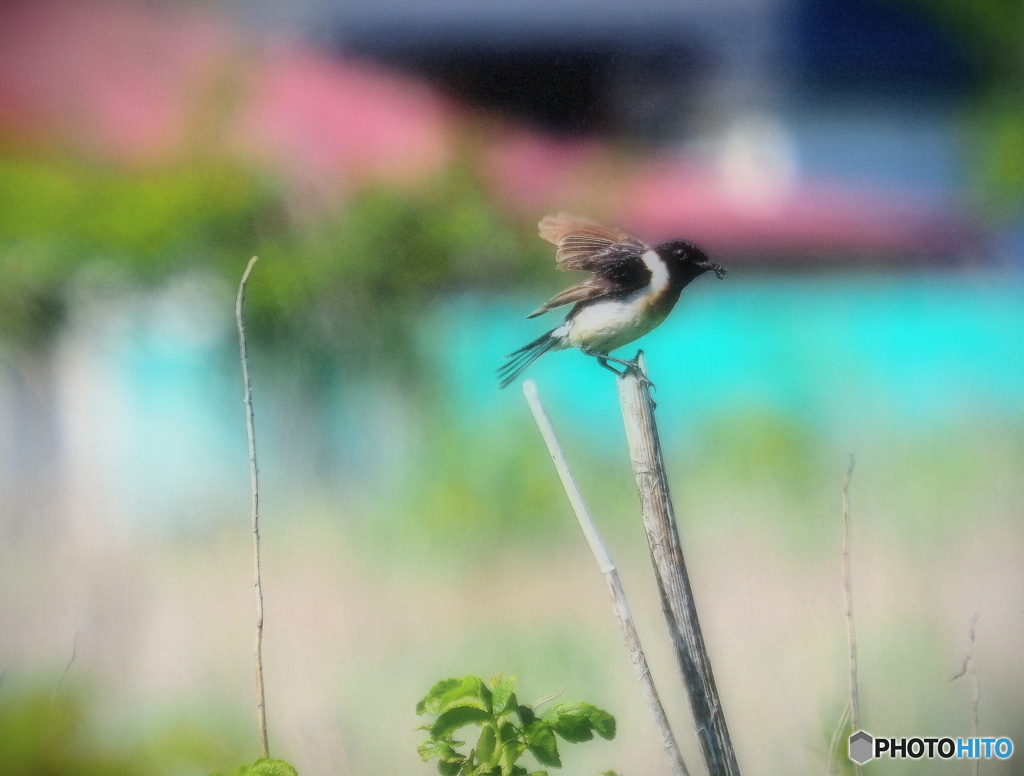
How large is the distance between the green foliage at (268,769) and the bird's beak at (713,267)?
1.62 meters

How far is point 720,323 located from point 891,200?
1.98 feet

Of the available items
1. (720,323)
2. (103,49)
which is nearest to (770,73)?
(720,323)

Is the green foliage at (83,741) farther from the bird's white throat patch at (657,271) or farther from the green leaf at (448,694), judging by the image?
the bird's white throat patch at (657,271)

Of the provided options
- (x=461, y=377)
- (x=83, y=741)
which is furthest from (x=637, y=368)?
(x=83, y=741)

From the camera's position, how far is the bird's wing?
7.66ft

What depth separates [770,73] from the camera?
2.38 meters

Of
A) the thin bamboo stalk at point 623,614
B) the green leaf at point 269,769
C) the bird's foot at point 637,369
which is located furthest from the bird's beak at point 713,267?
the green leaf at point 269,769

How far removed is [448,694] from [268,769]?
0.44 metres

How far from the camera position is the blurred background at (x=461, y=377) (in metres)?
2.33

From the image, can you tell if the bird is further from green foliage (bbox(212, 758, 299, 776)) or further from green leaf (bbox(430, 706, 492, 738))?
green foliage (bbox(212, 758, 299, 776))

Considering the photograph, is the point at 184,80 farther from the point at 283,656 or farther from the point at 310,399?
the point at 283,656

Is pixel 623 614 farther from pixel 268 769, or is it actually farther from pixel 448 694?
pixel 268 769

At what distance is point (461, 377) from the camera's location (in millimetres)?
→ 2369

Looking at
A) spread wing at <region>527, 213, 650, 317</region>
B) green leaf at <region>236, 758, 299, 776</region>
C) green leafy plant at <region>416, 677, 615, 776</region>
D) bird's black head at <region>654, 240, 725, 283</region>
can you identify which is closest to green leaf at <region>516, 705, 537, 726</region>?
green leafy plant at <region>416, 677, 615, 776</region>
